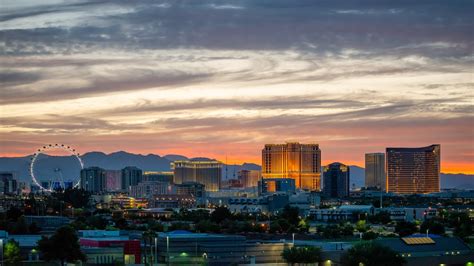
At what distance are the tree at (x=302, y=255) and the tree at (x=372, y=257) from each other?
1.62m

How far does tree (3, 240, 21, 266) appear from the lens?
53.4m

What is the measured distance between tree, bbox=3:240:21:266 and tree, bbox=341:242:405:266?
1636 centimetres

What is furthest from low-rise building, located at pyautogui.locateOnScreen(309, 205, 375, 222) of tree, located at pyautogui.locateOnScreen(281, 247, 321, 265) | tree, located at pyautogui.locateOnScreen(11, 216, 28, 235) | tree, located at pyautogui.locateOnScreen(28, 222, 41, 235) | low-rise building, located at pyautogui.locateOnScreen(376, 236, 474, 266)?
tree, located at pyautogui.locateOnScreen(281, 247, 321, 265)

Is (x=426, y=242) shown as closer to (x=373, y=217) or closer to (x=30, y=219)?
(x=30, y=219)

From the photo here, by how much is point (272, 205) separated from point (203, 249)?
10390 centimetres

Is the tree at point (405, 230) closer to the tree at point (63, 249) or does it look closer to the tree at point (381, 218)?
the tree at point (381, 218)

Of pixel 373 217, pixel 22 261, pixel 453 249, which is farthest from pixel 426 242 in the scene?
pixel 373 217

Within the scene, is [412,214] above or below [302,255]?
below

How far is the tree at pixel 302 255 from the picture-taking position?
53.0m

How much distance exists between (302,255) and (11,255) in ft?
47.5

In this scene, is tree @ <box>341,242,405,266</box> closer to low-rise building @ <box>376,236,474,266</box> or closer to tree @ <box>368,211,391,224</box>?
low-rise building @ <box>376,236,474,266</box>

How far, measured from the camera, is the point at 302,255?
53.1 m

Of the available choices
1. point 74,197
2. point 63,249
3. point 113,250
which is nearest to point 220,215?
point 74,197

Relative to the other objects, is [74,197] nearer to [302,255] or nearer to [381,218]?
[381,218]
